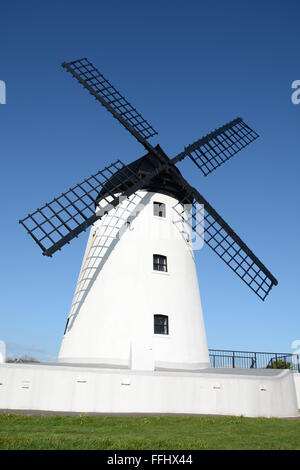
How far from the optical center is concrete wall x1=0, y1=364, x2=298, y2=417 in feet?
38.2

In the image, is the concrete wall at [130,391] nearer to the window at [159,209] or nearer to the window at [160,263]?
the window at [160,263]

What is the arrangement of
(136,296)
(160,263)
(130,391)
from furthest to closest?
(160,263) → (136,296) → (130,391)

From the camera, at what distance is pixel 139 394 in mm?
12016

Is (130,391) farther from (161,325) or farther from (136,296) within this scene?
(136,296)

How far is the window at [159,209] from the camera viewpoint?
16938 millimetres

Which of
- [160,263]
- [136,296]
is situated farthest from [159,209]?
[136,296]

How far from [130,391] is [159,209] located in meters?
8.01

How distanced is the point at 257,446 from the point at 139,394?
5573mm

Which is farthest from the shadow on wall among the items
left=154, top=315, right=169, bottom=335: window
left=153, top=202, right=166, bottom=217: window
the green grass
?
the green grass

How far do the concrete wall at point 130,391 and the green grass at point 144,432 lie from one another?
3.10 feet

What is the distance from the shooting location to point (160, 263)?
16.0m

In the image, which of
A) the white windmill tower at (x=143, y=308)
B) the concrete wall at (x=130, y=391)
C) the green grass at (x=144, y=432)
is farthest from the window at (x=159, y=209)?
the green grass at (x=144, y=432)
